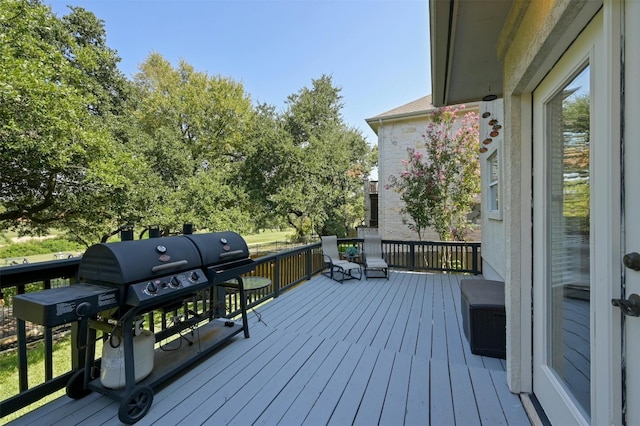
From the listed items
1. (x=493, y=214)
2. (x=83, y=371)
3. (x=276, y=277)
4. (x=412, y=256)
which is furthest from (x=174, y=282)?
(x=412, y=256)

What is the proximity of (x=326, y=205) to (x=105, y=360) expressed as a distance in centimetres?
1231

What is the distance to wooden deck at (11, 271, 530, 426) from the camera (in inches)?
78.4

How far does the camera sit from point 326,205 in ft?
46.6

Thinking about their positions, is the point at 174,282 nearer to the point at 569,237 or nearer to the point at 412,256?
the point at 569,237

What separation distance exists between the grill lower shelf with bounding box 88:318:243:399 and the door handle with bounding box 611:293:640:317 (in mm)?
2724

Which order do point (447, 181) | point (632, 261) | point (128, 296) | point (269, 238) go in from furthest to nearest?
1. point (269, 238)
2. point (447, 181)
3. point (128, 296)
4. point (632, 261)

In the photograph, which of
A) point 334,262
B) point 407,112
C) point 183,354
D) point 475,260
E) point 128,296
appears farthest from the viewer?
point 407,112

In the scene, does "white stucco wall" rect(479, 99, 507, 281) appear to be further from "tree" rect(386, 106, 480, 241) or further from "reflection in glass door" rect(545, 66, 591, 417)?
"reflection in glass door" rect(545, 66, 591, 417)

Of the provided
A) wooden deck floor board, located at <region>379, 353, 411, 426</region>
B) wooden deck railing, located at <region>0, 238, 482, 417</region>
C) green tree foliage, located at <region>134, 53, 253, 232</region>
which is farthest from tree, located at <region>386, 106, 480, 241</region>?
green tree foliage, located at <region>134, 53, 253, 232</region>

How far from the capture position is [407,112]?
35.4ft

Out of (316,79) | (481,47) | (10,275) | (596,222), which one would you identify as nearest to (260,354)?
(10,275)

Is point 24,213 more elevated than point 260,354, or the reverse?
point 24,213

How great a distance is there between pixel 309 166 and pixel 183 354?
11.5 meters

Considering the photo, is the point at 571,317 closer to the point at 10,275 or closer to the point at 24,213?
the point at 10,275
